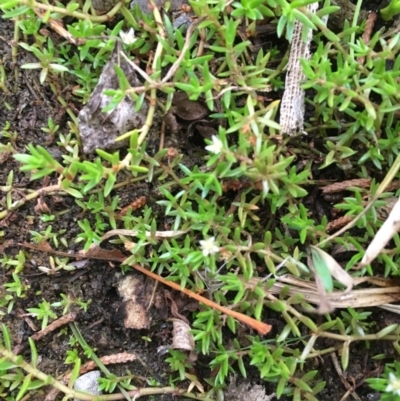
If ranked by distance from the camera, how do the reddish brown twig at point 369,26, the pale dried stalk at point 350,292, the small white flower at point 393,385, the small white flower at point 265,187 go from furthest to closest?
the reddish brown twig at point 369,26
the pale dried stalk at point 350,292
the small white flower at point 265,187
the small white flower at point 393,385

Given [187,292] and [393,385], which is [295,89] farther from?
[393,385]

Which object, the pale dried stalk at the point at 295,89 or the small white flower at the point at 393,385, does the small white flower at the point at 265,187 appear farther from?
the small white flower at the point at 393,385

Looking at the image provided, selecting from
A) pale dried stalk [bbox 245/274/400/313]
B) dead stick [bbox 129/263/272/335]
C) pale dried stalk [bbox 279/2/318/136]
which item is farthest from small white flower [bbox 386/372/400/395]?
pale dried stalk [bbox 279/2/318/136]

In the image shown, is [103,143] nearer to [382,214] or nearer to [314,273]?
[314,273]

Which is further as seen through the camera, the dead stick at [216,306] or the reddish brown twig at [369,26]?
the reddish brown twig at [369,26]

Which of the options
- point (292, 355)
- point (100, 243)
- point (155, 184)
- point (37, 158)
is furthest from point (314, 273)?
point (37, 158)

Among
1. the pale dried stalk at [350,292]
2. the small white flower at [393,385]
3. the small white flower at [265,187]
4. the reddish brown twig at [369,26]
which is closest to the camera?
the small white flower at [393,385]

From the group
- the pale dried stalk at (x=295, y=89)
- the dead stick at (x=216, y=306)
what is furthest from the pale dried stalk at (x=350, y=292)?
the pale dried stalk at (x=295, y=89)
